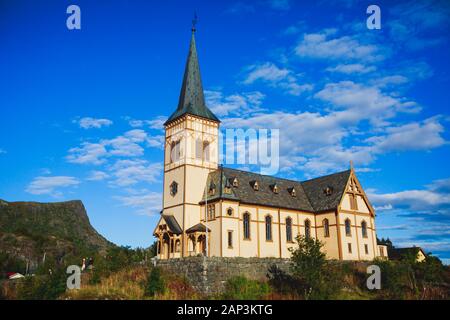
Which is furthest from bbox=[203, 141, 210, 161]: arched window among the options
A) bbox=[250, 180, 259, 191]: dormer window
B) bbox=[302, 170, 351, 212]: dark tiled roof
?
bbox=[302, 170, 351, 212]: dark tiled roof

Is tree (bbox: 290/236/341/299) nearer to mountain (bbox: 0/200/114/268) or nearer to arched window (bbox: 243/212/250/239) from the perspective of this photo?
arched window (bbox: 243/212/250/239)

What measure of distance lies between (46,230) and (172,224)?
314 ft

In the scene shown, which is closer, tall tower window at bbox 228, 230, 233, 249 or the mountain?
tall tower window at bbox 228, 230, 233, 249

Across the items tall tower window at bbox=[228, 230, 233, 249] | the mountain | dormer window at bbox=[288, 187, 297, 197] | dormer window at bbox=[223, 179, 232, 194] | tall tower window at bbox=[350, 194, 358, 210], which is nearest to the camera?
tall tower window at bbox=[228, 230, 233, 249]

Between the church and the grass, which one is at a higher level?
the church

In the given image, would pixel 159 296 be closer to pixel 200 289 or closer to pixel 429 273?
pixel 200 289

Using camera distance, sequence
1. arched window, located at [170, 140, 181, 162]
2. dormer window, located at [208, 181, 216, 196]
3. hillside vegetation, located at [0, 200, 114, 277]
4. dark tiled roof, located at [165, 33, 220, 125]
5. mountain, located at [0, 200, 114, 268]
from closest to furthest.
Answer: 1. dormer window, located at [208, 181, 216, 196]
2. arched window, located at [170, 140, 181, 162]
3. dark tiled roof, located at [165, 33, 220, 125]
4. hillside vegetation, located at [0, 200, 114, 277]
5. mountain, located at [0, 200, 114, 268]

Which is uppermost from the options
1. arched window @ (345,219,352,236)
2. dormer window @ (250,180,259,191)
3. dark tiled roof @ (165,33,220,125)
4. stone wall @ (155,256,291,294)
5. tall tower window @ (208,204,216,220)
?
dark tiled roof @ (165,33,220,125)

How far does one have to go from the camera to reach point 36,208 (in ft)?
459

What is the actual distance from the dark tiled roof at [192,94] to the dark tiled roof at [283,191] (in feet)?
24.0

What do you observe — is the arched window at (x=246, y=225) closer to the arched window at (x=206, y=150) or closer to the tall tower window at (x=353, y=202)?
the arched window at (x=206, y=150)

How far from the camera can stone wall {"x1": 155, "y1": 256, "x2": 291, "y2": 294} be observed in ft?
104
